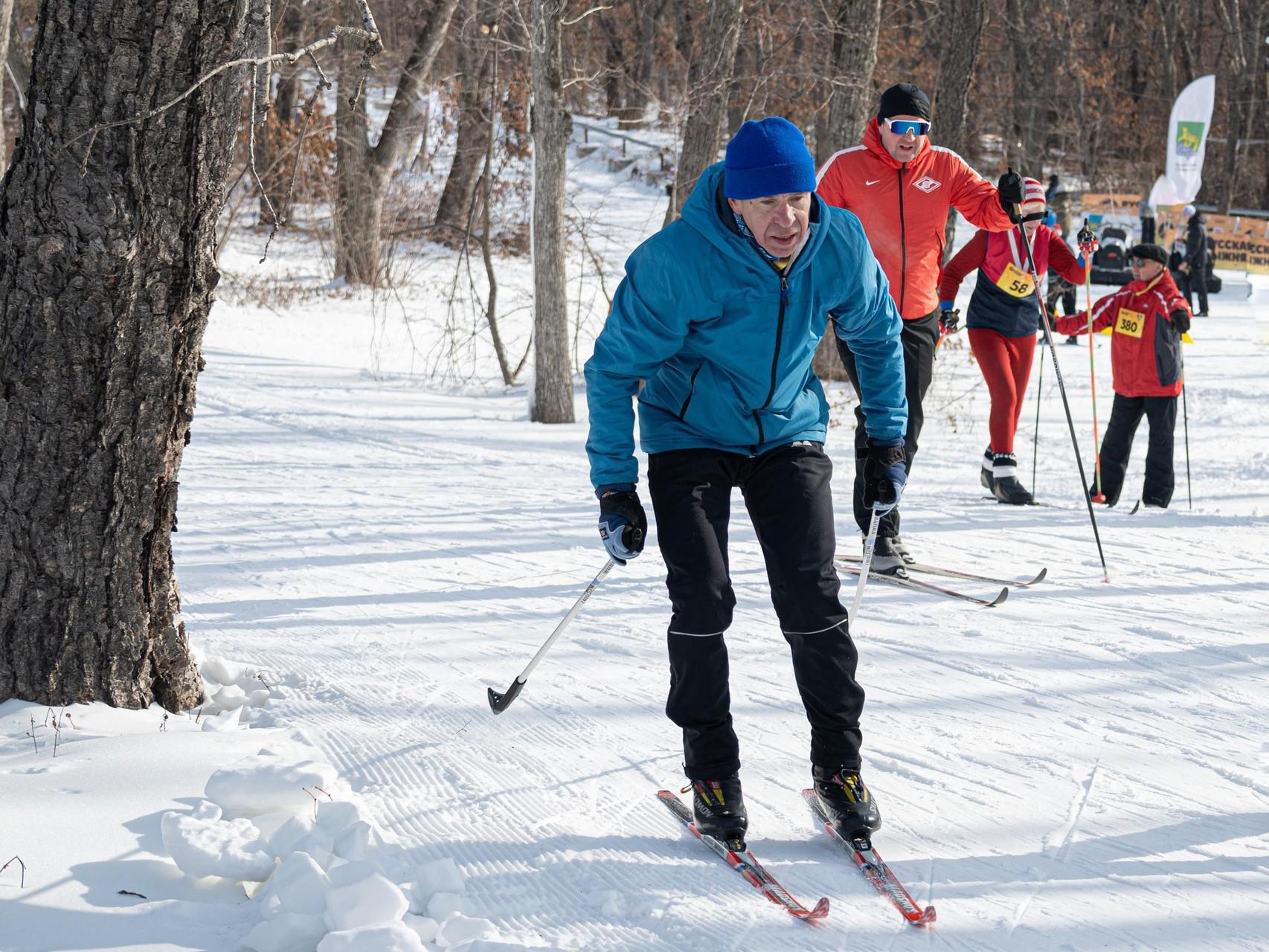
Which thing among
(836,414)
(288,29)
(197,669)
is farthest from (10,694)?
(288,29)

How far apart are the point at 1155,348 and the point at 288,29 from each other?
17789 mm

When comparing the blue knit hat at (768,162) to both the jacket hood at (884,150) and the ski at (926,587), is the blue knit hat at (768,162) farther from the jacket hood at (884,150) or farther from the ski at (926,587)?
the ski at (926,587)

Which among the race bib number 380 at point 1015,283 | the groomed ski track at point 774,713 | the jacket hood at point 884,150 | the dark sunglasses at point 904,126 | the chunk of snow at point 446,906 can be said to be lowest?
the groomed ski track at point 774,713

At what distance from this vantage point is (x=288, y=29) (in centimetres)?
2127

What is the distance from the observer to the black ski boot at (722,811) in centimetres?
305

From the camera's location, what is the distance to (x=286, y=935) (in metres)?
2.52

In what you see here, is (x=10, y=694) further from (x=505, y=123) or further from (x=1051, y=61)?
(x=1051, y=61)

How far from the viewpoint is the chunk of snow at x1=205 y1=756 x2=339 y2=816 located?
10.0 feet

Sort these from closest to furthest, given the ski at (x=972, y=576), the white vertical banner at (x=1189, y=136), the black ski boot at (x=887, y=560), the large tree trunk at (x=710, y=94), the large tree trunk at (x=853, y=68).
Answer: the ski at (x=972, y=576)
the black ski boot at (x=887, y=560)
the large tree trunk at (x=710, y=94)
the large tree trunk at (x=853, y=68)
the white vertical banner at (x=1189, y=136)

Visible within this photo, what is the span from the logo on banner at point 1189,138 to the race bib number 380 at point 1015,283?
1675 centimetres

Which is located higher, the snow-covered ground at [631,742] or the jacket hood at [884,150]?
the jacket hood at [884,150]

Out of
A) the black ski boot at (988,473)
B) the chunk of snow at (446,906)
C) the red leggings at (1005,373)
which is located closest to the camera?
the chunk of snow at (446,906)

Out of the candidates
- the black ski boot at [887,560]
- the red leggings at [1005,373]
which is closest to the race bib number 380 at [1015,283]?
the red leggings at [1005,373]

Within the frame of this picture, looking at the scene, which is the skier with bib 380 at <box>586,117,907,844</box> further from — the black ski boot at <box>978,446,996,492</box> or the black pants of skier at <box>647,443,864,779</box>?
the black ski boot at <box>978,446,996,492</box>
